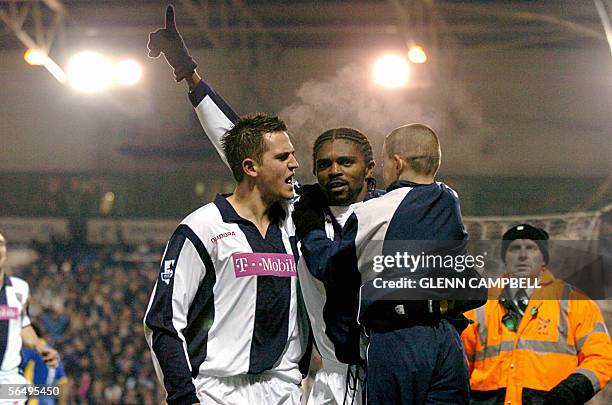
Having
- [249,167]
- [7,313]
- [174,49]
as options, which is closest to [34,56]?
[7,313]

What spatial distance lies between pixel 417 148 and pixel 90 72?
338cm

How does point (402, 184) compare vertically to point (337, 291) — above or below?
above

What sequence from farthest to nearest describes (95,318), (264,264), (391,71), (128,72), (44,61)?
A: (95,318) < (128,72) < (44,61) < (391,71) < (264,264)

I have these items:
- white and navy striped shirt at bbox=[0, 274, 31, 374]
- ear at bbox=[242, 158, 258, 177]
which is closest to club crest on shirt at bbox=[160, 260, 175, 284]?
ear at bbox=[242, 158, 258, 177]

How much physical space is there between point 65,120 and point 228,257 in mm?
3587

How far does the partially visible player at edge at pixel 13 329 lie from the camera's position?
4785 millimetres

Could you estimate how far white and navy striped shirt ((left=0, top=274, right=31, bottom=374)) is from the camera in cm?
480

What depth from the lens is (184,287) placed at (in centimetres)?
238

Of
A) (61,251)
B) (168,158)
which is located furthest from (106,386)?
(168,158)

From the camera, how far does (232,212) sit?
252 centimetres

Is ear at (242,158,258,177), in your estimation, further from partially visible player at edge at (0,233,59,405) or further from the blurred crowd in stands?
the blurred crowd in stands

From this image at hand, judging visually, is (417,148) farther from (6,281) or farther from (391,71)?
(6,281)

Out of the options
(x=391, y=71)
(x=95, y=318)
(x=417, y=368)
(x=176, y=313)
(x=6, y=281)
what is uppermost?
(x=391, y=71)

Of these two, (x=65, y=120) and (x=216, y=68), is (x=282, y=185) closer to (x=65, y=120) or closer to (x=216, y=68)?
(x=216, y=68)
